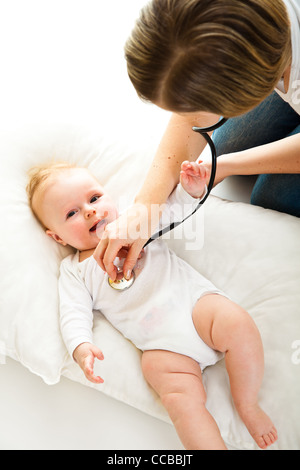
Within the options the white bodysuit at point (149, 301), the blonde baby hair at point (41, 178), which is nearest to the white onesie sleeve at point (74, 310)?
the white bodysuit at point (149, 301)

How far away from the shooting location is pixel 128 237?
107cm

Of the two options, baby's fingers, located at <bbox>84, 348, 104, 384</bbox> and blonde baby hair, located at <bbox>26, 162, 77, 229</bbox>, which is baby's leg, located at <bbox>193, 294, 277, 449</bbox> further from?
blonde baby hair, located at <bbox>26, 162, 77, 229</bbox>

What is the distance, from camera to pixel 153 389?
1071mm

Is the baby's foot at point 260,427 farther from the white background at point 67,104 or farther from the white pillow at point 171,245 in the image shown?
the white background at point 67,104

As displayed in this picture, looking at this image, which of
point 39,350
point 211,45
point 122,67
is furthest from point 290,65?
point 122,67

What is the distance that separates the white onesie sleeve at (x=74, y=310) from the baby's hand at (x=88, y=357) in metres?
0.02

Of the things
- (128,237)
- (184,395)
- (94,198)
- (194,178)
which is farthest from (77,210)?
(184,395)

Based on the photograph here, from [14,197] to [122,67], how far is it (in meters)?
1.04

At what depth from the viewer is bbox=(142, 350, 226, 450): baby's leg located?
36.4 inches

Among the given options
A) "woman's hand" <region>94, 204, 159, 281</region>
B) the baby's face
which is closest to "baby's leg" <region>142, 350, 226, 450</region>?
"woman's hand" <region>94, 204, 159, 281</region>

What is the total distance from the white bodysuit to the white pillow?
0.04 m

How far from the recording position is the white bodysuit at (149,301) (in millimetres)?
1070

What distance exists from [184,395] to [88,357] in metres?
0.23

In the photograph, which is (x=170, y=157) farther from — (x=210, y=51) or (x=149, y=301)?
(x=210, y=51)
